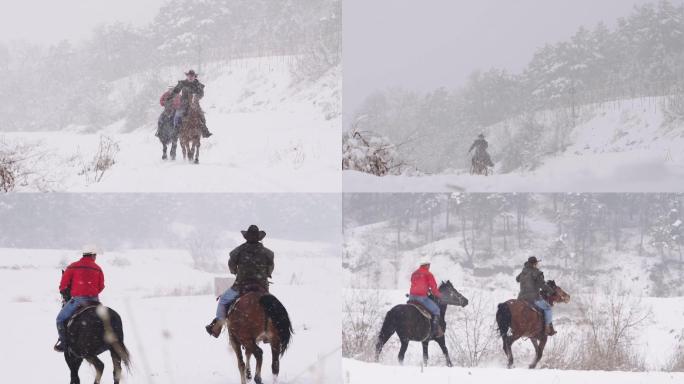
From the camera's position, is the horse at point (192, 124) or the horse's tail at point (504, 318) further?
the horse at point (192, 124)

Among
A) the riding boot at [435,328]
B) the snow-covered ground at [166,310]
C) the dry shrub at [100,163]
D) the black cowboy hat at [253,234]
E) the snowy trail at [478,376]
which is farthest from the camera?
the dry shrub at [100,163]

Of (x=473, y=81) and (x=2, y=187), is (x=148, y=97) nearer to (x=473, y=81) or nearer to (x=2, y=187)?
(x=2, y=187)

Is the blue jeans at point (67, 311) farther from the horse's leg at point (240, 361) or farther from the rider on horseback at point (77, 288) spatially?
the horse's leg at point (240, 361)

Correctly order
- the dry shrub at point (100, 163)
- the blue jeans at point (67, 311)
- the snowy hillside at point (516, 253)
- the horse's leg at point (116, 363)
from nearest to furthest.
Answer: the horse's leg at point (116, 363), the blue jeans at point (67, 311), the dry shrub at point (100, 163), the snowy hillside at point (516, 253)

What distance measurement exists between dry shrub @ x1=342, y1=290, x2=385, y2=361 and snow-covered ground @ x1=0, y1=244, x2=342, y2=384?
6.23ft

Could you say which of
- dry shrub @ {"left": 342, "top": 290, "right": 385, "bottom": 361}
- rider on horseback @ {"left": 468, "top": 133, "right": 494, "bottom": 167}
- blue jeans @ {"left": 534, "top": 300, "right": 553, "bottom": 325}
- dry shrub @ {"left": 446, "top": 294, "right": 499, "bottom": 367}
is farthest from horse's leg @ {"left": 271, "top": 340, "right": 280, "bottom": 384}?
rider on horseback @ {"left": 468, "top": 133, "right": 494, "bottom": 167}

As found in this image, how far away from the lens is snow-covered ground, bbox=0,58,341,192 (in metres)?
13.3

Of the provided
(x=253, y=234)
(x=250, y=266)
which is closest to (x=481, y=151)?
(x=253, y=234)

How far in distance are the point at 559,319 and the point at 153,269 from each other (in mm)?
9021

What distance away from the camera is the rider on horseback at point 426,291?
10977 millimetres

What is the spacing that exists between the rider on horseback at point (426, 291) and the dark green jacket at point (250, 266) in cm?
306

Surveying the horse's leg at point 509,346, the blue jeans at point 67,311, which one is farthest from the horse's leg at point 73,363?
the horse's leg at point 509,346

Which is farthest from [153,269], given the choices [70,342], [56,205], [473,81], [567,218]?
[567,218]

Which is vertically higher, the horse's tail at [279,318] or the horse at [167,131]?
the horse at [167,131]
